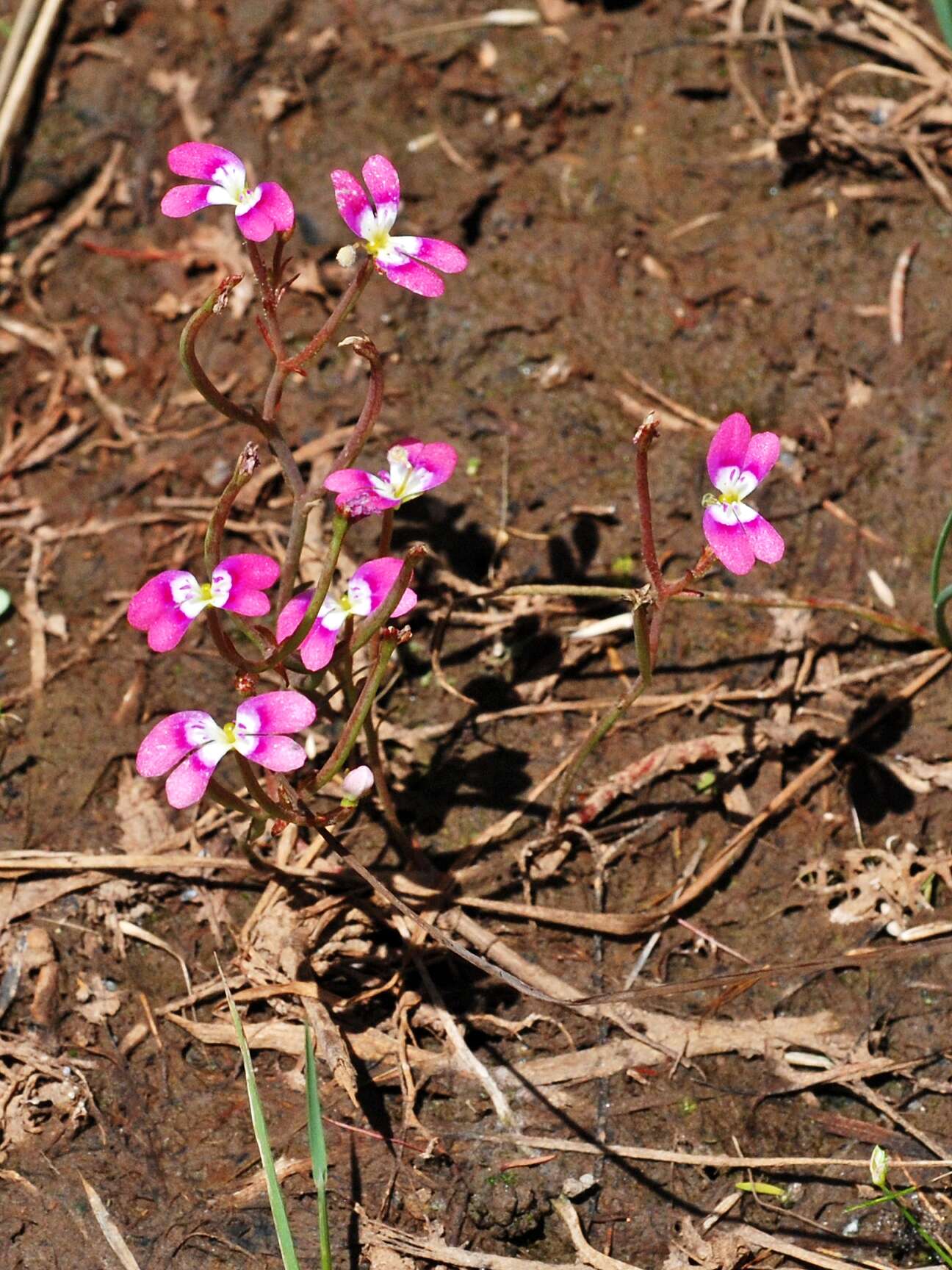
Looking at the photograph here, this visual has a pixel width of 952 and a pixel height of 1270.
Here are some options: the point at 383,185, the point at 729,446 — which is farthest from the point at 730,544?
the point at 383,185

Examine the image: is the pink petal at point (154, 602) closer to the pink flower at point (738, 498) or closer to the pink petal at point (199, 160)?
the pink petal at point (199, 160)

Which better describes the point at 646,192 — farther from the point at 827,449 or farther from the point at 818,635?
the point at 818,635

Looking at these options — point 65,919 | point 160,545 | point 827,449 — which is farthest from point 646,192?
point 65,919

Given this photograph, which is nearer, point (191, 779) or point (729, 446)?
point (191, 779)

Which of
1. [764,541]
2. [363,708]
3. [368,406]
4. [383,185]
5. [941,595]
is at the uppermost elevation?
[383,185]

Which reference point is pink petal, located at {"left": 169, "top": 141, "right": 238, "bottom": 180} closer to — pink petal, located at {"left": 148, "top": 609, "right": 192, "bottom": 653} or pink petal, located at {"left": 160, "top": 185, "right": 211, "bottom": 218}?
pink petal, located at {"left": 160, "top": 185, "right": 211, "bottom": 218}

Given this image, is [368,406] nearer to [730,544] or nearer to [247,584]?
[247,584]

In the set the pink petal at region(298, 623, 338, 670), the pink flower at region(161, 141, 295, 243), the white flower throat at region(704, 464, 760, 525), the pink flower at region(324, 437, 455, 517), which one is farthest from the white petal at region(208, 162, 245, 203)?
the white flower throat at region(704, 464, 760, 525)
